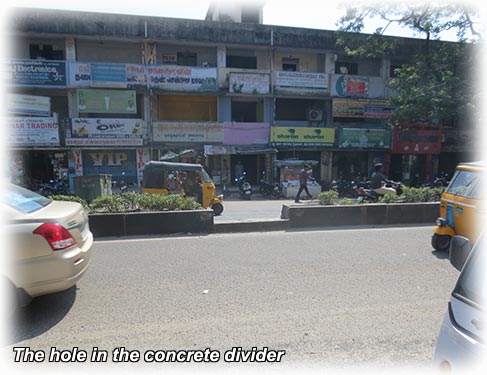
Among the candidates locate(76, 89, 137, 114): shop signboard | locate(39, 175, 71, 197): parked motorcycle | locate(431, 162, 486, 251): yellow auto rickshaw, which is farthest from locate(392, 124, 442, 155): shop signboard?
locate(39, 175, 71, 197): parked motorcycle

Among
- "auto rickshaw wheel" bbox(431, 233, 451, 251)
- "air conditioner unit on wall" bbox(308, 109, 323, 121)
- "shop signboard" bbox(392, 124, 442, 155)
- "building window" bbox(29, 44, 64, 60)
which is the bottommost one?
"auto rickshaw wheel" bbox(431, 233, 451, 251)

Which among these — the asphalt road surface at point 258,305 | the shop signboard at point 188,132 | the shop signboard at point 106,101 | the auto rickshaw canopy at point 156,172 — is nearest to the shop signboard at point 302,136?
the shop signboard at point 188,132

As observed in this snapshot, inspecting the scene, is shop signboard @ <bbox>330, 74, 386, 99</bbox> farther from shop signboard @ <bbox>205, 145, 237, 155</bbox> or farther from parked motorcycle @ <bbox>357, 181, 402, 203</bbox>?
parked motorcycle @ <bbox>357, 181, 402, 203</bbox>

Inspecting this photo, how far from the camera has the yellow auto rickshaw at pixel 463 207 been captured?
4.96 m

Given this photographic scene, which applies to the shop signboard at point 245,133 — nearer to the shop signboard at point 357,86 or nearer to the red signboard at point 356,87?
the shop signboard at point 357,86

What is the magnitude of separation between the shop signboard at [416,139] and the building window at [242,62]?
31.8 ft

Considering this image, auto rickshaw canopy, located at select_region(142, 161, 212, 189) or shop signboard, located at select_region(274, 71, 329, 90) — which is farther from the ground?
shop signboard, located at select_region(274, 71, 329, 90)

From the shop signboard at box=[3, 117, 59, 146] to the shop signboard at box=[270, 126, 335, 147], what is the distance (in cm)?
1151

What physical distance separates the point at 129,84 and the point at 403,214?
47.9 ft

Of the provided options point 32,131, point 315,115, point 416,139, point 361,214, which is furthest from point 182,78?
point 416,139

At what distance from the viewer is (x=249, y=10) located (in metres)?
19.5

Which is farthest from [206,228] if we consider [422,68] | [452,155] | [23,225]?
[452,155]

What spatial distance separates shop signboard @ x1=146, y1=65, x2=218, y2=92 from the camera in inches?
650

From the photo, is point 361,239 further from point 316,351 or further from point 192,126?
point 192,126
